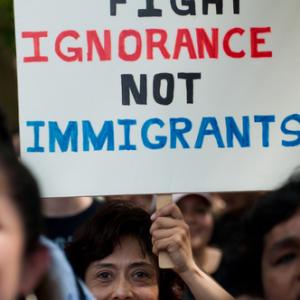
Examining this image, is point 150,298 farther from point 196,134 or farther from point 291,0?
point 291,0

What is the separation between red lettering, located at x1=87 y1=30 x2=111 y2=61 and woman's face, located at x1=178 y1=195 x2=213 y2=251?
92.6 inches

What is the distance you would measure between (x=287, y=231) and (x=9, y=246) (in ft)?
6.32

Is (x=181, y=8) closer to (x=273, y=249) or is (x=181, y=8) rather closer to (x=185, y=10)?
(x=185, y=10)

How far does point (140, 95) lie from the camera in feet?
12.2

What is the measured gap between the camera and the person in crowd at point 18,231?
1598 millimetres

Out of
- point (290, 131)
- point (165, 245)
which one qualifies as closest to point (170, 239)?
point (165, 245)

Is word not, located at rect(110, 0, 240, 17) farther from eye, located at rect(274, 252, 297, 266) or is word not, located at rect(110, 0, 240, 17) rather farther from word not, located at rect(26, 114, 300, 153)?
eye, located at rect(274, 252, 297, 266)

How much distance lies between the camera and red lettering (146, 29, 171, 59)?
3727mm

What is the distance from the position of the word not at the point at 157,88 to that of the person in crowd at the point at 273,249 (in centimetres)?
47

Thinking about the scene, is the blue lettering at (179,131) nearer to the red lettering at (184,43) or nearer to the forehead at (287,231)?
the red lettering at (184,43)

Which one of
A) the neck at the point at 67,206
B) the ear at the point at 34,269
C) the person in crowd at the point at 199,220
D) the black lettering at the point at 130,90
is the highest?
the black lettering at the point at 130,90

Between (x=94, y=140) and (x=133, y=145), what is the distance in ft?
0.42

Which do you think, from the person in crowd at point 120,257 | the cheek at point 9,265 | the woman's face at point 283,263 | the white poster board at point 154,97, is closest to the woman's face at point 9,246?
the cheek at point 9,265

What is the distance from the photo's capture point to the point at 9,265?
1.60 m
